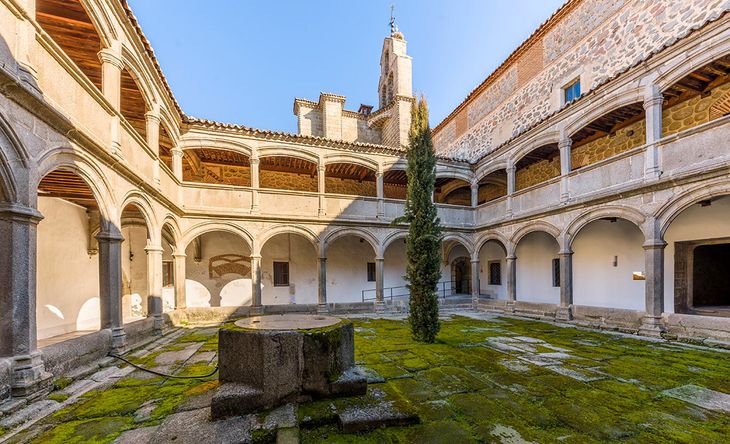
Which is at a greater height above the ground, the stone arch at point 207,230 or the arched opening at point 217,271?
the stone arch at point 207,230

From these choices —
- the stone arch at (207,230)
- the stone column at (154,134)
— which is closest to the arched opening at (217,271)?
the stone arch at (207,230)

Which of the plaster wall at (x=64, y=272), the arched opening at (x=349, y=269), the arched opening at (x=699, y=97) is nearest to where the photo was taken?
the plaster wall at (x=64, y=272)

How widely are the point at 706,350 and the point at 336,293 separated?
11.1 metres

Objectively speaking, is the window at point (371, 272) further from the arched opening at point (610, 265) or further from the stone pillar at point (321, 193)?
the arched opening at point (610, 265)

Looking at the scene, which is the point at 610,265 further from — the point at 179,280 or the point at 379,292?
the point at 179,280

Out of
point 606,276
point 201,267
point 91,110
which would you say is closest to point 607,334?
point 606,276

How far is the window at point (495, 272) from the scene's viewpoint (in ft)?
50.4

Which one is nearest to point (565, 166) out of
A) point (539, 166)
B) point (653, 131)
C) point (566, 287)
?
point (653, 131)

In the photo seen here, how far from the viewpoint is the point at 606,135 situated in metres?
10.9

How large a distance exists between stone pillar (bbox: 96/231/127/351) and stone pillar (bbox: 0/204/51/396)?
73.1 inches

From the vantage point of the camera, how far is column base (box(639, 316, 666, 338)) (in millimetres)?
7812

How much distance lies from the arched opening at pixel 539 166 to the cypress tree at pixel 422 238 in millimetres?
6757

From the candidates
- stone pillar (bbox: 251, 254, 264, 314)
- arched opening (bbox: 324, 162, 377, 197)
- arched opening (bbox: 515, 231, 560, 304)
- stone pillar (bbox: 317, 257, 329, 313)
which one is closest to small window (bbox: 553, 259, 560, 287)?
arched opening (bbox: 515, 231, 560, 304)

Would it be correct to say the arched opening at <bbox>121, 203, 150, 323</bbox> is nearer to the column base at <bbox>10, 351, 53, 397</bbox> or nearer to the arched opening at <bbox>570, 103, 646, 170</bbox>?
the column base at <bbox>10, 351, 53, 397</bbox>
